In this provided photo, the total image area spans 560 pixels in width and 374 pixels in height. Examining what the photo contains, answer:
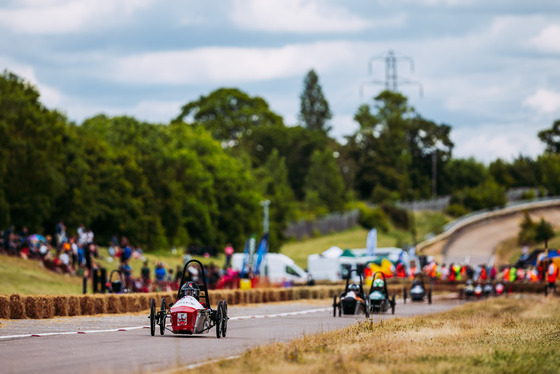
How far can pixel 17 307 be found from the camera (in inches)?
976

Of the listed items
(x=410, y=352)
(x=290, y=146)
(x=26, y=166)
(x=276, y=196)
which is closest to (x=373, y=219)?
(x=276, y=196)

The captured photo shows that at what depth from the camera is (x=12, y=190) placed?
59531 millimetres

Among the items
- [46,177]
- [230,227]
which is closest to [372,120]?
[230,227]

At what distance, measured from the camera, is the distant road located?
10269 centimetres

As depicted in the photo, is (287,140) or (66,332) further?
(287,140)

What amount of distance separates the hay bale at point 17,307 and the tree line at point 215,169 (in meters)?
32.8

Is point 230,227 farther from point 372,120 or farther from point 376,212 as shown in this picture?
point 372,120

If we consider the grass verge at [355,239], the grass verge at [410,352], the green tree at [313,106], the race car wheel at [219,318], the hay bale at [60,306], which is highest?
the green tree at [313,106]

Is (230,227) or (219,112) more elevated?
(219,112)

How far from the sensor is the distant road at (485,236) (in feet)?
A: 337

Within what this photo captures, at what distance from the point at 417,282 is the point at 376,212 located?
8212cm

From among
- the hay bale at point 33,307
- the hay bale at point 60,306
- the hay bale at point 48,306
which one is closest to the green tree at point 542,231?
the hay bale at point 60,306

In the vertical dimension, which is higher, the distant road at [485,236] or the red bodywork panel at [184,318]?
the distant road at [485,236]

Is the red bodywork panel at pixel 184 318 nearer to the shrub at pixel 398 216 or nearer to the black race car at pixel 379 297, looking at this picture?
the black race car at pixel 379 297
